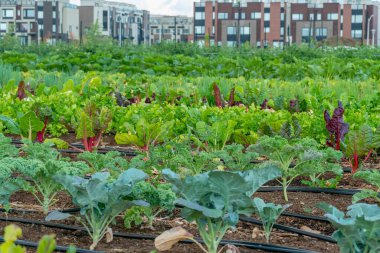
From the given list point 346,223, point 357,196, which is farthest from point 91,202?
point 357,196

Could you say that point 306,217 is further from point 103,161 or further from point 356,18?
point 356,18

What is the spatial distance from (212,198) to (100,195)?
433 millimetres

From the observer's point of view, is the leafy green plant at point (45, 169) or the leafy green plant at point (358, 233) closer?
the leafy green plant at point (358, 233)

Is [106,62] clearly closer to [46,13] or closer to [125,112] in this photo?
[125,112]

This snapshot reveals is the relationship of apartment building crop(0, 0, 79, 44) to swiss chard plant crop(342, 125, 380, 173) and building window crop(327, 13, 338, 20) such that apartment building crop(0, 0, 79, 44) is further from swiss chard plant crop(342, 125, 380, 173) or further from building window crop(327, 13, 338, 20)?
swiss chard plant crop(342, 125, 380, 173)

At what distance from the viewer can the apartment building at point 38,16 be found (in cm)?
10888

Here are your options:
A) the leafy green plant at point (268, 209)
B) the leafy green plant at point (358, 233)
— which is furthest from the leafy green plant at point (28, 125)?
the leafy green plant at point (358, 233)

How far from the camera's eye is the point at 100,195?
2.74 metres

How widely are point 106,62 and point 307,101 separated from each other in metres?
11.4

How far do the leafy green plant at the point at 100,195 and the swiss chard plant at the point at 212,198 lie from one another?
0.73ft

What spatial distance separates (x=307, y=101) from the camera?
676 centimetres

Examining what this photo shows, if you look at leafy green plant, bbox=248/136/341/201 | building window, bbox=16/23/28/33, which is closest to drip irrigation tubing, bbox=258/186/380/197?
leafy green plant, bbox=248/136/341/201

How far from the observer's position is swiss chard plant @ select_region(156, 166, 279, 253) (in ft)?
8.27

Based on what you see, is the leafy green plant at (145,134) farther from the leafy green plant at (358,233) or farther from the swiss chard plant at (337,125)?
the leafy green plant at (358,233)
